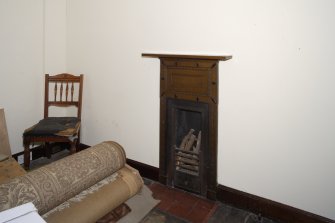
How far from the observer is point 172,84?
2432 millimetres

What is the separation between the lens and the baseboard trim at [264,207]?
2025mm

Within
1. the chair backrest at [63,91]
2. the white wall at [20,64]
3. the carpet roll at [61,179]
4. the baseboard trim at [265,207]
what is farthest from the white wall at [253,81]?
the carpet roll at [61,179]

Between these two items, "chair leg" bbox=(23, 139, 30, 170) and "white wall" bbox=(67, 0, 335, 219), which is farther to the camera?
"chair leg" bbox=(23, 139, 30, 170)

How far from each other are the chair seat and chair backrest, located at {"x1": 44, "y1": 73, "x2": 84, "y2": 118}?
21 cm

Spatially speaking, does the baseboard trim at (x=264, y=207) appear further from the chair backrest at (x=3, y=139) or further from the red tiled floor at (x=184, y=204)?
the chair backrest at (x=3, y=139)

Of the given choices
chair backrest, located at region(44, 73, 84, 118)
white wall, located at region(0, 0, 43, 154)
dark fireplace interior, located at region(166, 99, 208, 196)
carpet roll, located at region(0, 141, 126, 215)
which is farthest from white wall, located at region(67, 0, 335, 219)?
carpet roll, located at region(0, 141, 126, 215)

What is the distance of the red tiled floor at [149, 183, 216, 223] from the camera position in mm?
2219

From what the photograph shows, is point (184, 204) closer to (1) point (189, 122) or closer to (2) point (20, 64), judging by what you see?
(1) point (189, 122)

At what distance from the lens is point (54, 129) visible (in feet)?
8.83

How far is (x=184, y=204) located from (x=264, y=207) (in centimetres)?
67

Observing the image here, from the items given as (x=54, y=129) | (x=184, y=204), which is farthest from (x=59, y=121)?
(x=184, y=204)

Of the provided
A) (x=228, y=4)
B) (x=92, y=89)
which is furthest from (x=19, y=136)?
(x=228, y=4)

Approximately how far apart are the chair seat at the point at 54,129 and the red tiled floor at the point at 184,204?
3.27 feet

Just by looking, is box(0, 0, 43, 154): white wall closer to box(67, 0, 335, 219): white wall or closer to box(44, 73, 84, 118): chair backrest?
box(44, 73, 84, 118): chair backrest
